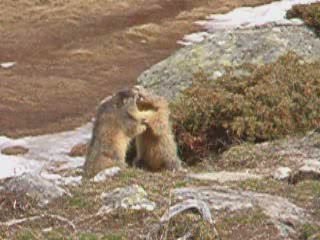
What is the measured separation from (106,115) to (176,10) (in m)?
19.7

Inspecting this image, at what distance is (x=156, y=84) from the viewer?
17.9 m

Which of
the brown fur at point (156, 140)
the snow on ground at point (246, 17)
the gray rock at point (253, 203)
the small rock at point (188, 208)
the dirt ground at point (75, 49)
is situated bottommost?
the snow on ground at point (246, 17)

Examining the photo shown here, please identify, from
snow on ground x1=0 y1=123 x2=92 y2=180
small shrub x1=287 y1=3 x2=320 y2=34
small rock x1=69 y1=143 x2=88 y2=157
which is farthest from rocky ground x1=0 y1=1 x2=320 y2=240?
small shrub x1=287 y1=3 x2=320 y2=34

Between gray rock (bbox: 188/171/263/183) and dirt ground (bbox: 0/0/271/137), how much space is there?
9691mm

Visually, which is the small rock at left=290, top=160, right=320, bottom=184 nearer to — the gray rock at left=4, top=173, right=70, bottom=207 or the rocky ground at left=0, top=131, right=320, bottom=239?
the rocky ground at left=0, top=131, right=320, bottom=239

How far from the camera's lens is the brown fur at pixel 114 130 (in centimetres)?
1100

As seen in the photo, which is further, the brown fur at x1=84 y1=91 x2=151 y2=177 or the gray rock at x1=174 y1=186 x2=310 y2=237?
the brown fur at x1=84 y1=91 x2=151 y2=177

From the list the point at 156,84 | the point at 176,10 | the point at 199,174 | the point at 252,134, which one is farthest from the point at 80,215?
the point at 176,10

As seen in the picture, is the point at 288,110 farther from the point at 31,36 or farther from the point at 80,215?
the point at 31,36

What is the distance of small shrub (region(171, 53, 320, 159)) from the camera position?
1410 cm

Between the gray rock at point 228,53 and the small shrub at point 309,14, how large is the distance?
1.90ft

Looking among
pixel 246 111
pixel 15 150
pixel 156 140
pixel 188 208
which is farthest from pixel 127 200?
pixel 15 150

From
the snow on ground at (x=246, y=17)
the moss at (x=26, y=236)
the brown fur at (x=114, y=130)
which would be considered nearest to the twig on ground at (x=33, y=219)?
the moss at (x=26, y=236)

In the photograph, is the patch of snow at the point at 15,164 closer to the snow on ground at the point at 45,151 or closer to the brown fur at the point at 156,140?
the snow on ground at the point at 45,151
